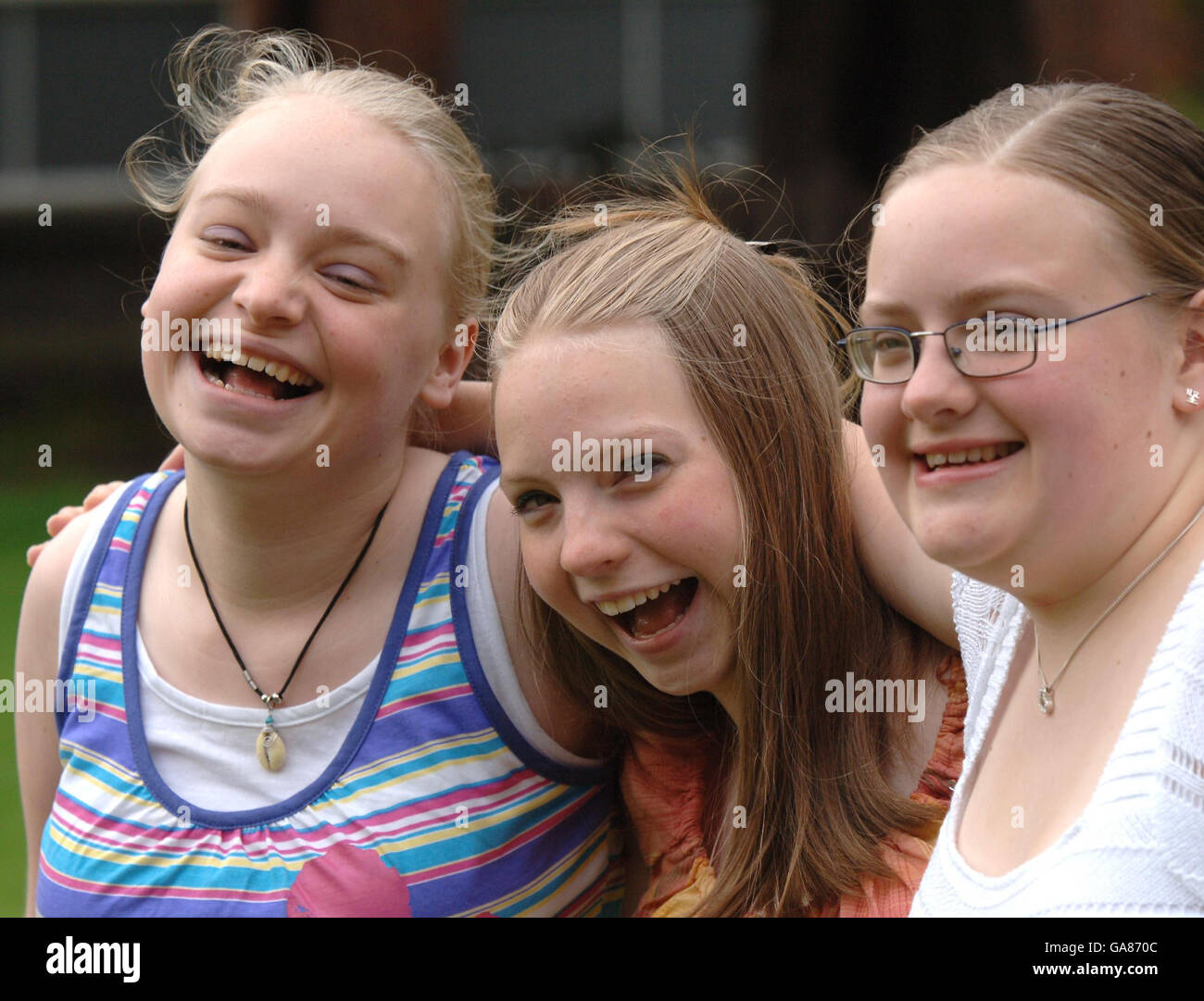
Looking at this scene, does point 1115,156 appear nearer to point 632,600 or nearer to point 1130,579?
point 1130,579

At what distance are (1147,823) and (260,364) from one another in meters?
1.56

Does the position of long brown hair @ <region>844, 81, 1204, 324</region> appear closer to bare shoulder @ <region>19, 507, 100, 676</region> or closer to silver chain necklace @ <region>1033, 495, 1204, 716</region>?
silver chain necklace @ <region>1033, 495, 1204, 716</region>

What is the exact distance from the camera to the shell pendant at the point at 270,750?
2.47 meters

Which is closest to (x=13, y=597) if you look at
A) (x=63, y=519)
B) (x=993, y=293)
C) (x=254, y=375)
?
(x=63, y=519)

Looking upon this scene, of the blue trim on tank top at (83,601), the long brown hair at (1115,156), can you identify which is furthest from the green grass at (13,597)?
the long brown hair at (1115,156)

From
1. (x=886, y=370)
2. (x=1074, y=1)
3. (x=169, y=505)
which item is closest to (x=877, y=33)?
(x=1074, y=1)

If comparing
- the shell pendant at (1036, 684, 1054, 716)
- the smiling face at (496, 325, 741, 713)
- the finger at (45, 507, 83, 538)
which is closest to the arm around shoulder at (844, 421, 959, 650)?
the smiling face at (496, 325, 741, 713)

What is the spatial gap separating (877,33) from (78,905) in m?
5.91

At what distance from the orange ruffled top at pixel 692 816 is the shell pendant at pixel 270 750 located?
597mm

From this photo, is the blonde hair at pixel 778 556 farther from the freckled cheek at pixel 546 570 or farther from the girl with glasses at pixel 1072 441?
the girl with glasses at pixel 1072 441

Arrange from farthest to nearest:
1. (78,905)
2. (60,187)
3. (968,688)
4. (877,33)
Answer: (60,187) → (877,33) → (78,905) → (968,688)

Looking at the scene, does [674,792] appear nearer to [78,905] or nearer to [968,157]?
[78,905]

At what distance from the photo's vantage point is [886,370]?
70.2 inches
